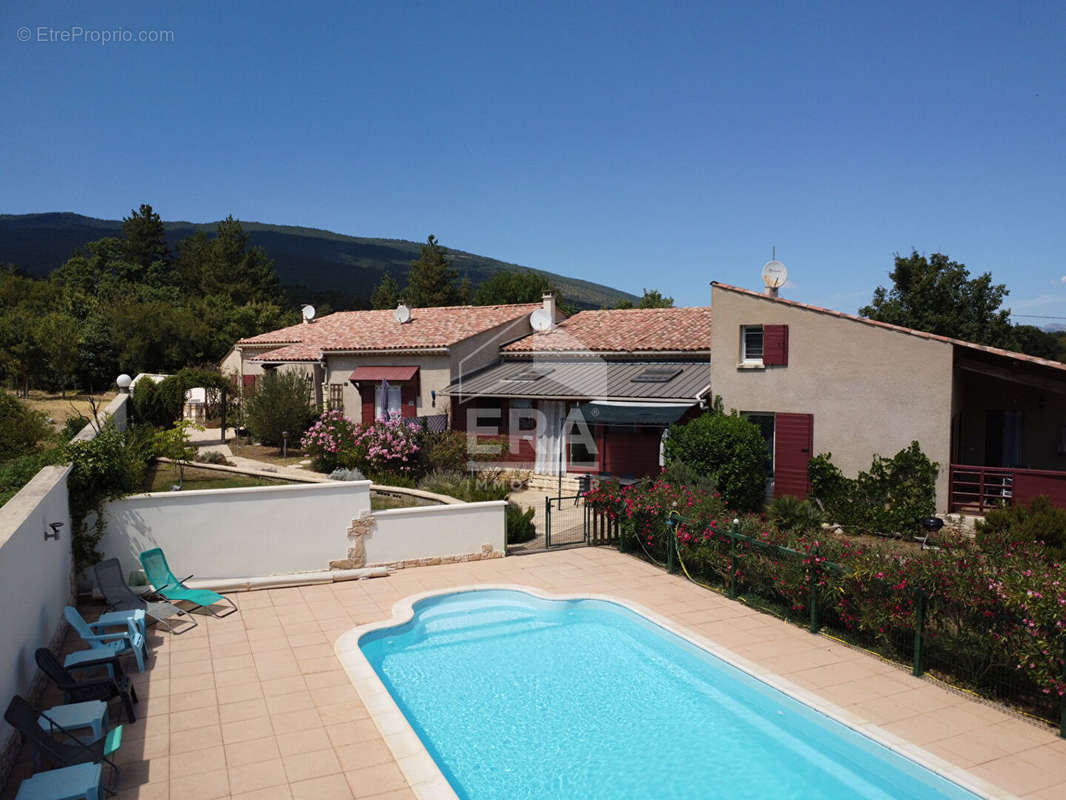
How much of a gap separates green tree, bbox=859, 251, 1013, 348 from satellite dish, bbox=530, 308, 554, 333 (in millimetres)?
30567

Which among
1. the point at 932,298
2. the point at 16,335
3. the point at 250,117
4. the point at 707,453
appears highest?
the point at 250,117

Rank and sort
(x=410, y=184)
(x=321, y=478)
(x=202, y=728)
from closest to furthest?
(x=202, y=728) → (x=321, y=478) → (x=410, y=184)

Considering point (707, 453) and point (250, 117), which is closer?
point (707, 453)

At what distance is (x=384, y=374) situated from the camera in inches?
1275

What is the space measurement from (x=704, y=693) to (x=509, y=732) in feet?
10.9

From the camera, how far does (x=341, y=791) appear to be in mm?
Answer: 7828

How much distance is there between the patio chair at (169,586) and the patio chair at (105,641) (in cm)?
192

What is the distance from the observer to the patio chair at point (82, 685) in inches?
345

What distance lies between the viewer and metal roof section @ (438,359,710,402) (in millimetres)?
26500

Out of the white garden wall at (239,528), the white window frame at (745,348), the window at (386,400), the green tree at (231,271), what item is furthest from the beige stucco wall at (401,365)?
the green tree at (231,271)

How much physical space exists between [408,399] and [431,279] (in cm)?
5944

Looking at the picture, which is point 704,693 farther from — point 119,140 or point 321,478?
point 119,140

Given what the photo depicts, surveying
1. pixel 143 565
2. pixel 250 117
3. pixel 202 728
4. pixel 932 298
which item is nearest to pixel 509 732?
pixel 202 728

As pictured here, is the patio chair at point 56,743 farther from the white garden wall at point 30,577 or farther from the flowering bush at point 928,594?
the flowering bush at point 928,594
